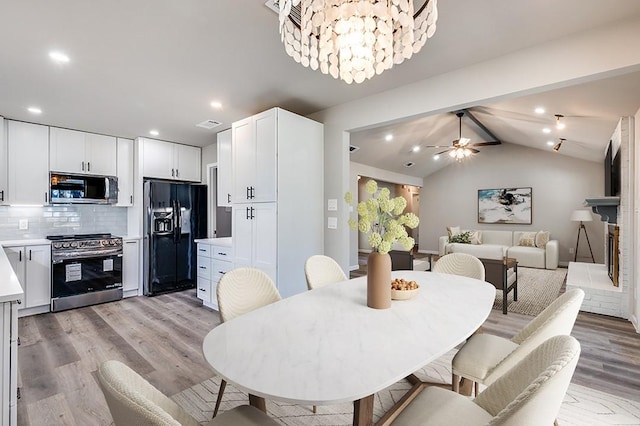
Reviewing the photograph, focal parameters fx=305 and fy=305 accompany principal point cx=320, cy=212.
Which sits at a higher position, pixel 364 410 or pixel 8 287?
pixel 8 287

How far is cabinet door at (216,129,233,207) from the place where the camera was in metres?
4.26

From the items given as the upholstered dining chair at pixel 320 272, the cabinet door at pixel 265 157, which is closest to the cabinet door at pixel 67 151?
the cabinet door at pixel 265 157

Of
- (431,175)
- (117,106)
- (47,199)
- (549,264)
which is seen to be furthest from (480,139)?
(47,199)

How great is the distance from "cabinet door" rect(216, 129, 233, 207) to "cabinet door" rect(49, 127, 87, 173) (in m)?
1.96

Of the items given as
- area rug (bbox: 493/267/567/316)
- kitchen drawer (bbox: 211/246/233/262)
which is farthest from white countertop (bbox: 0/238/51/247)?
area rug (bbox: 493/267/567/316)

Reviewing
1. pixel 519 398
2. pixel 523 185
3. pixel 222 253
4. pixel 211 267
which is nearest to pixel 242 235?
pixel 222 253

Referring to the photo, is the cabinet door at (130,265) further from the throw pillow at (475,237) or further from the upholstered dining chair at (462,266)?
the throw pillow at (475,237)

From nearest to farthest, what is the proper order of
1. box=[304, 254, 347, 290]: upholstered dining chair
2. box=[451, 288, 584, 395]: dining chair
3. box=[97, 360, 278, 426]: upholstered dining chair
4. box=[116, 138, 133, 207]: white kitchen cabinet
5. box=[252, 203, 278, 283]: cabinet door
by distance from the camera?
box=[97, 360, 278, 426]: upholstered dining chair
box=[451, 288, 584, 395]: dining chair
box=[304, 254, 347, 290]: upholstered dining chair
box=[252, 203, 278, 283]: cabinet door
box=[116, 138, 133, 207]: white kitchen cabinet

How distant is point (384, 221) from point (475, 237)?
7181 mm

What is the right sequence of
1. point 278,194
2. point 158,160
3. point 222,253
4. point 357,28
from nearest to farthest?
point 357,28 → point 278,194 → point 222,253 → point 158,160

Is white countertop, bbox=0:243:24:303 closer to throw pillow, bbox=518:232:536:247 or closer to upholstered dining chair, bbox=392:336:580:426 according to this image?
upholstered dining chair, bbox=392:336:580:426

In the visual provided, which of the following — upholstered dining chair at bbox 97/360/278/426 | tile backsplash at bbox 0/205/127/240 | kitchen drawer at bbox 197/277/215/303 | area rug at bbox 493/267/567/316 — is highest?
tile backsplash at bbox 0/205/127/240

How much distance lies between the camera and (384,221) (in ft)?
5.56

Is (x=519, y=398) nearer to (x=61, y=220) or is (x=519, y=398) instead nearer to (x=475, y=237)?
(x=61, y=220)
